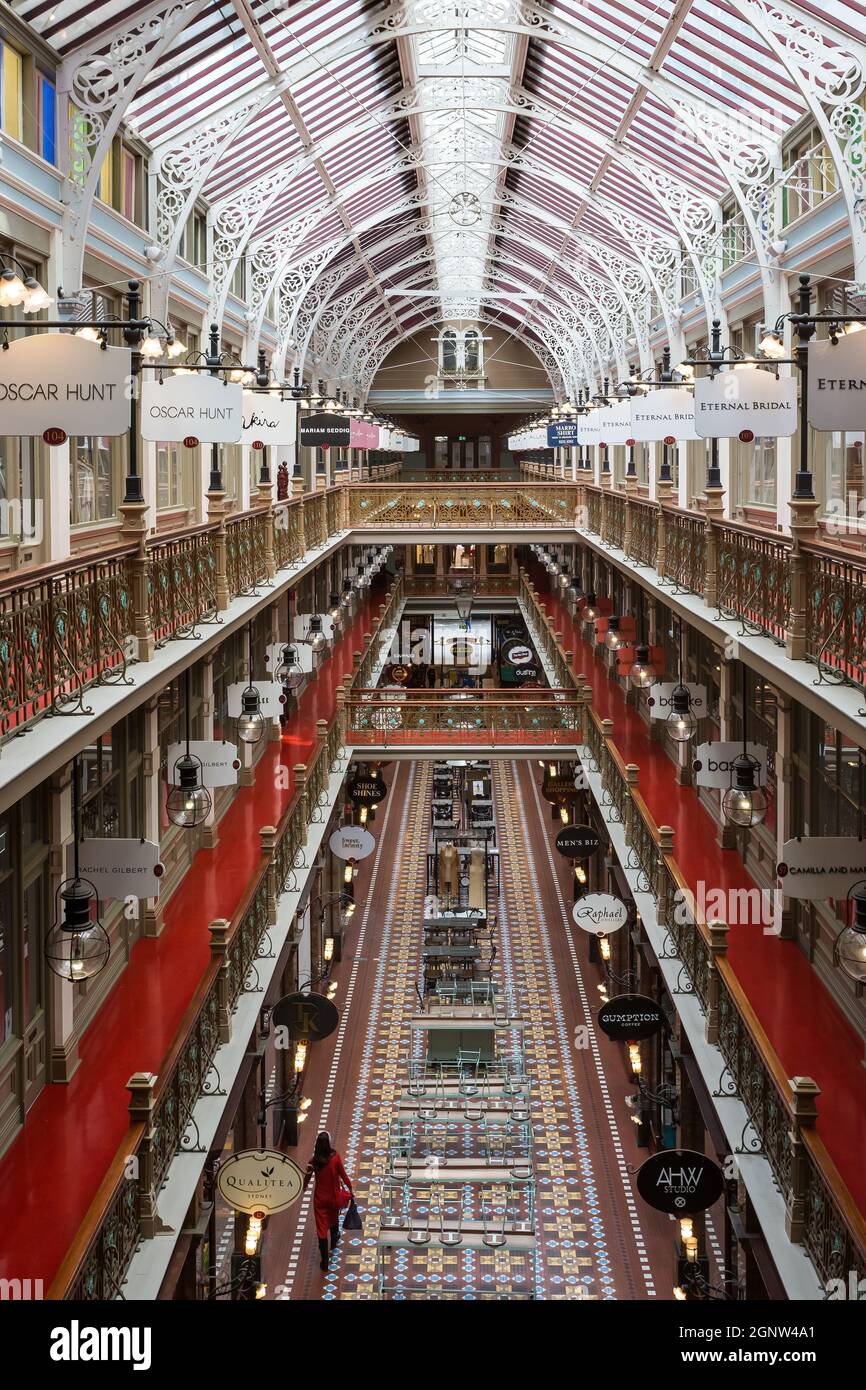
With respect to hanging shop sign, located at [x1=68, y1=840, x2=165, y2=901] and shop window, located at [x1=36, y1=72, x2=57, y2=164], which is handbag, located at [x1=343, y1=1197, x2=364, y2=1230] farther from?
shop window, located at [x1=36, y1=72, x2=57, y2=164]

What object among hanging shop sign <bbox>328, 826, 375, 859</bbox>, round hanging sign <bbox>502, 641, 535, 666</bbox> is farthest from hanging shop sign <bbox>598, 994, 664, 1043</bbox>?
round hanging sign <bbox>502, 641, 535, 666</bbox>

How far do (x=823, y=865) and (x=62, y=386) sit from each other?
6687 millimetres

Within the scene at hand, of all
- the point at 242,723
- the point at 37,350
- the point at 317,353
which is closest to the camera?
the point at 37,350

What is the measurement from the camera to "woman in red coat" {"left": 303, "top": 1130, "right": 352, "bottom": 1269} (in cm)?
1431

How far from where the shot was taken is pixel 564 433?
→ 29.3 metres

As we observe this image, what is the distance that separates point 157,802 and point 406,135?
17.3 m

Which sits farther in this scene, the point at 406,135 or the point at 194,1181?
the point at 406,135

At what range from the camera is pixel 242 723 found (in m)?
16.9

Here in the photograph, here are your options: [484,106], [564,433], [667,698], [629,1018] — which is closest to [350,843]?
[667,698]

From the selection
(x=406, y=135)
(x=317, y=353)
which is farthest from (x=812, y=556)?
(x=317, y=353)

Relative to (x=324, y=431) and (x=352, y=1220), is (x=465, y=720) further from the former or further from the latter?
(x=352, y=1220)
